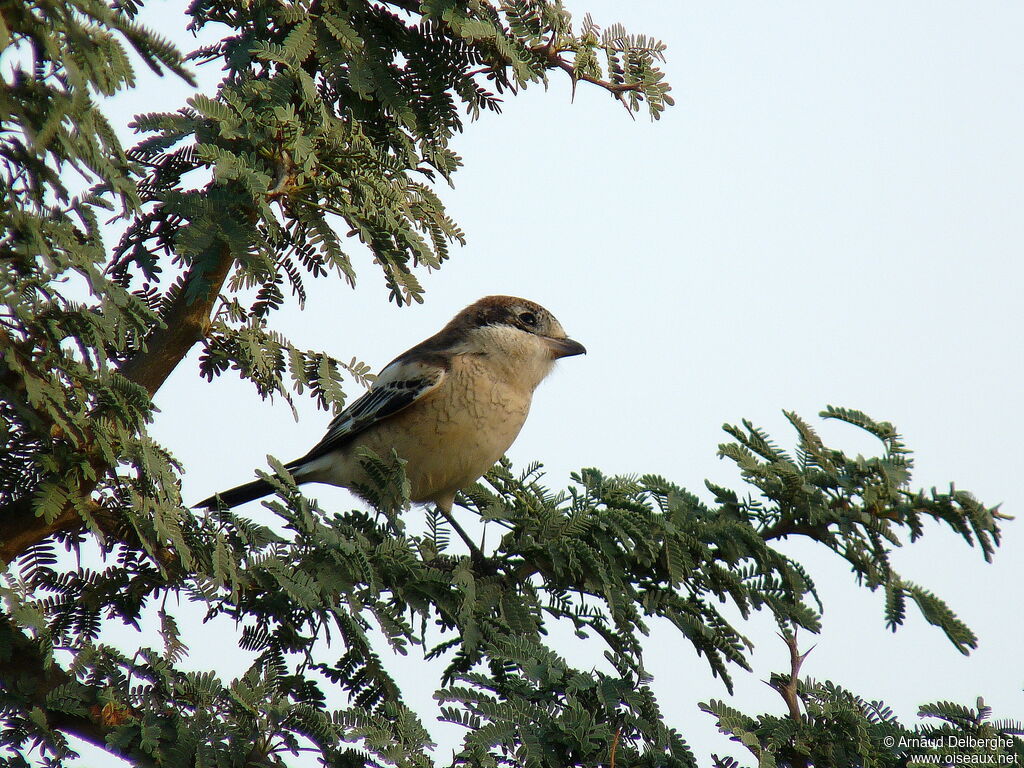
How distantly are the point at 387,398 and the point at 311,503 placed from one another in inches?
85.9

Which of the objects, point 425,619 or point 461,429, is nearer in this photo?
point 425,619

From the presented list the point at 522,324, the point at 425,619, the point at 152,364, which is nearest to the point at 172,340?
the point at 152,364

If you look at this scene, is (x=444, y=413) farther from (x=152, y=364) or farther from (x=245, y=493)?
(x=152, y=364)

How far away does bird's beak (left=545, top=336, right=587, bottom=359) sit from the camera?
235 inches

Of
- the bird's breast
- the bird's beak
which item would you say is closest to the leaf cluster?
the bird's breast

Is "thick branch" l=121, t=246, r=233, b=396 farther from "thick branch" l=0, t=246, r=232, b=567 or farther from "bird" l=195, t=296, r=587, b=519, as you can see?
"bird" l=195, t=296, r=587, b=519

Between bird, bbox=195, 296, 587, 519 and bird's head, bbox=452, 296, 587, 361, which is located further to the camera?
bird's head, bbox=452, 296, 587, 361

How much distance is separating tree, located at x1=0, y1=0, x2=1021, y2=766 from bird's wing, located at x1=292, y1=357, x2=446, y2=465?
47.0 inches

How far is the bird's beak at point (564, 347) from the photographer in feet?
19.6

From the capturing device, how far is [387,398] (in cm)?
535

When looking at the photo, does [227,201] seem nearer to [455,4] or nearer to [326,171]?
[326,171]

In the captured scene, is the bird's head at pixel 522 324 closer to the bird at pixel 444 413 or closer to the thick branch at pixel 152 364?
the bird at pixel 444 413

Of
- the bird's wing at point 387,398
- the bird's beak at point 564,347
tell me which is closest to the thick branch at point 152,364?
the bird's wing at point 387,398

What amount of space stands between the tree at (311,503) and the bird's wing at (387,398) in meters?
1.19
